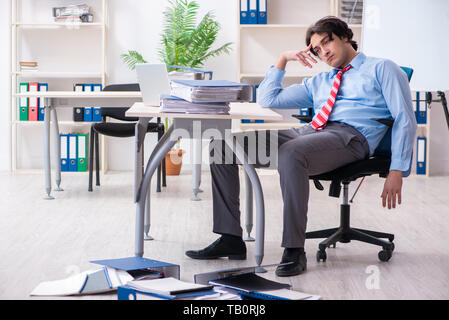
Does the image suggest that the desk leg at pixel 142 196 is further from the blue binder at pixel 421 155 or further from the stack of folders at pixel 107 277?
the blue binder at pixel 421 155

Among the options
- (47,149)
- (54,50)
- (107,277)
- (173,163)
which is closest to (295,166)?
(107,277)

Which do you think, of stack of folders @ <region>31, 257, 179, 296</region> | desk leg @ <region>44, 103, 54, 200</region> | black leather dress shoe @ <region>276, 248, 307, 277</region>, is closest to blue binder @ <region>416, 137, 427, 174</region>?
desk leg @ <region>44, 103, 54, 200</region>

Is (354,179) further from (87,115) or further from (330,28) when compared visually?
(87,115)

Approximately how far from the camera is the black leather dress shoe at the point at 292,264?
221 centimetres

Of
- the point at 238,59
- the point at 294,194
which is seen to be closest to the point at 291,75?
the point at 238,59

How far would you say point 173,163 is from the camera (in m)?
4.96

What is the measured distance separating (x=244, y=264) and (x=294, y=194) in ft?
1.33

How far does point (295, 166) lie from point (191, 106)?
0.44 m

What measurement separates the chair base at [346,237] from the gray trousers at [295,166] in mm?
293

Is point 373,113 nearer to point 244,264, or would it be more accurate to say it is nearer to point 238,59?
point 244,264

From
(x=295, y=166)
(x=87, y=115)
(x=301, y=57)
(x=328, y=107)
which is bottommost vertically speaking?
(x=295, y=166)

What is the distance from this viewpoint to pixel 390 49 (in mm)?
3570

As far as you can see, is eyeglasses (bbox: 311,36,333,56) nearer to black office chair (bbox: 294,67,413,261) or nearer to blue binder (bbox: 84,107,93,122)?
black office chair (bbox: 294,67,413,261)

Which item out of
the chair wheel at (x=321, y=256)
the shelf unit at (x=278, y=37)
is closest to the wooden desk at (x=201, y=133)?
the chair wheel at (x=321, y=256)
